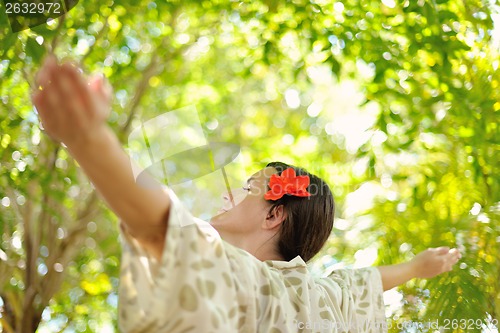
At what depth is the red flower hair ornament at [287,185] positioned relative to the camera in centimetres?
137

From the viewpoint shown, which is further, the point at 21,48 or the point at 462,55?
the point at 462,55

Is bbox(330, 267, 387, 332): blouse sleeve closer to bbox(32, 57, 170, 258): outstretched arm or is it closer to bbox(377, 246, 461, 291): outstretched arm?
bbox(377, 246, 461, 291): outstretched arm

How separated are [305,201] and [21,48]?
1.08 m

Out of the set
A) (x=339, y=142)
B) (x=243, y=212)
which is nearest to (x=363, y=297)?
(x=243, y=212)

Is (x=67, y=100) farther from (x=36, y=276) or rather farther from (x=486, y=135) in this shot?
(x=36, y=276)

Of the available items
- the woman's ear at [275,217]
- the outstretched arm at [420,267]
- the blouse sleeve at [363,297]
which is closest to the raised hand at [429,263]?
A: the outstretched arm at [420,267]

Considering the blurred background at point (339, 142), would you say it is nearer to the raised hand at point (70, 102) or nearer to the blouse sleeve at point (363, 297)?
the blouse sleeve at point (363, 297)

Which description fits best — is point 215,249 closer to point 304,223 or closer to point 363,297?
point 304,223

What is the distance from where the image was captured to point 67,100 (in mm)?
671

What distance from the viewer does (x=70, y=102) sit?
67 centimetres

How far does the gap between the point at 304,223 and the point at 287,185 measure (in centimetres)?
8

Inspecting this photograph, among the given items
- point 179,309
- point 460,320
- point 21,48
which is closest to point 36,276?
point 21,48

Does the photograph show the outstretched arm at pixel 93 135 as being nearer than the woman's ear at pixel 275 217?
Yes

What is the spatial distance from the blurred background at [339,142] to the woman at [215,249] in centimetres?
63
